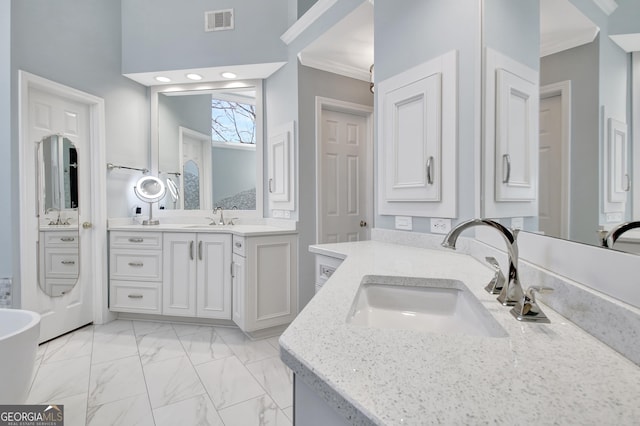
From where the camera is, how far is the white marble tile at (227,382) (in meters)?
1.73

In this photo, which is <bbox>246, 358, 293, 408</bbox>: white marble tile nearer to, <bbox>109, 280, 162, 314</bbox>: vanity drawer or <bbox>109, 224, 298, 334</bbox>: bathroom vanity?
<bbox>109, 224, 298, 334</bbox>: bathroom vanity

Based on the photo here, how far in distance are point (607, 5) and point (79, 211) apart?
350 cm

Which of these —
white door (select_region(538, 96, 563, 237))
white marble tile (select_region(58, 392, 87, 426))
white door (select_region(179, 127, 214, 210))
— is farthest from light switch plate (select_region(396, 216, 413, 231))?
white door (select_region(179, 127, 214, 210))

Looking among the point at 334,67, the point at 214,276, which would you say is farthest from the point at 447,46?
the point at 214,276

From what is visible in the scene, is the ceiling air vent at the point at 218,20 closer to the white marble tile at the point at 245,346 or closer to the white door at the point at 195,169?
the white door at the point at 195,169

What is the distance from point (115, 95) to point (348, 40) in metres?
2.35

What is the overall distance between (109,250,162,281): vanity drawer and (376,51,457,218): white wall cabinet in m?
2.16

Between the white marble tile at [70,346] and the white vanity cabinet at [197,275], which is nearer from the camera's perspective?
the white marble tile at [70,346]

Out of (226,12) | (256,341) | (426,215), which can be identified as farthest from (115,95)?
(426,215)

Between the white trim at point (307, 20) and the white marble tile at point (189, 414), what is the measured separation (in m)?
2.84

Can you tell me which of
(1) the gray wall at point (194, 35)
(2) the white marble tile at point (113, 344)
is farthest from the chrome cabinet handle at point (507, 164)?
(2) the white marble tile at point (113, 344)

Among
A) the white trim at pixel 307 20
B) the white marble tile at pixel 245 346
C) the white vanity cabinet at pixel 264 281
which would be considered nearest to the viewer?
the white marble tile at pixel 245 346

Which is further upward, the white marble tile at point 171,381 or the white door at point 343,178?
the white door at point 343,178

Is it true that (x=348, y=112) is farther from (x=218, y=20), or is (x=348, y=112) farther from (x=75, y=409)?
(x=75, y=409)
